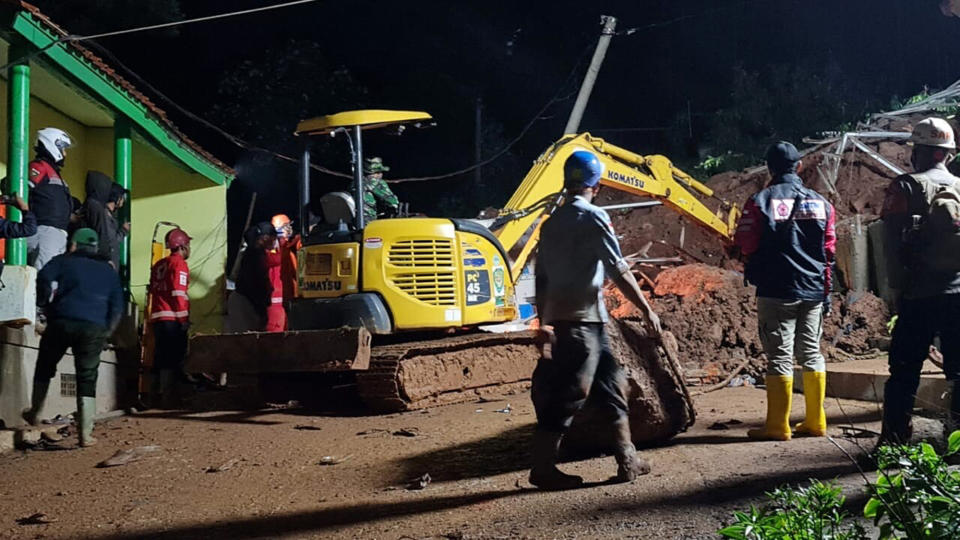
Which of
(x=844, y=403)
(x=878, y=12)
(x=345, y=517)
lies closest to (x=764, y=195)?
(x=844, y=403)

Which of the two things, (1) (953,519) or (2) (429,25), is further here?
(2) (429,25)

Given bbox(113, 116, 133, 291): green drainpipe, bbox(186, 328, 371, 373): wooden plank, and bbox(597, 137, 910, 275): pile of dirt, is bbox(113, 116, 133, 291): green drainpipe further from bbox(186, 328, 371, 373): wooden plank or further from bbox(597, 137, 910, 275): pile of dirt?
bbox(597, 137, 910, 275): pile of dirt

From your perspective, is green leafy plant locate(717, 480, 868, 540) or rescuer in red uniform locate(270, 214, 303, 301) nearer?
green leafy plant locate(717, 480, 868, 540)

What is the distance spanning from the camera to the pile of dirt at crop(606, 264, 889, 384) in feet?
35.7

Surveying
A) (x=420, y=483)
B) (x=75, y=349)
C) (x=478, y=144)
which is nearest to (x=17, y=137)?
(x=75, y=349)

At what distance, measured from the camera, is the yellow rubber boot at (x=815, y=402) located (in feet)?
19.3

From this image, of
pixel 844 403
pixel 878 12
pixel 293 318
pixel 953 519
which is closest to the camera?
pixel 953 519

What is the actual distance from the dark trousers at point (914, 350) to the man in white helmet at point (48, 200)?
7635 mm

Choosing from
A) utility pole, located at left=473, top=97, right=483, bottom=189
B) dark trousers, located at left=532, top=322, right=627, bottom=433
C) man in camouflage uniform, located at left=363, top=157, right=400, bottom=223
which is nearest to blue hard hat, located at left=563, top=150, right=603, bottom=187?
dark trousers, located at left=532, top=322, right=627, bottom=433

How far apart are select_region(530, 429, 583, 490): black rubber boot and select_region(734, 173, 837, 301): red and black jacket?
204 cm

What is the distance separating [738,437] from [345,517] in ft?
9.24

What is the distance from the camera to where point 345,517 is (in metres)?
4.70

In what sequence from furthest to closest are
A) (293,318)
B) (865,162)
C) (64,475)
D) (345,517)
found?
(865,162) → (293,318) → (64,475) → (345,517)

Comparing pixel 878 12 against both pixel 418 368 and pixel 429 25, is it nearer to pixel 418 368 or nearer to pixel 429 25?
pixel 429 25
